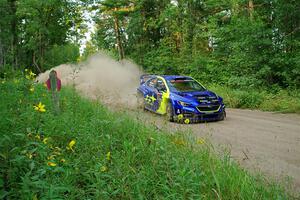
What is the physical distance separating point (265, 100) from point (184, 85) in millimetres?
5170

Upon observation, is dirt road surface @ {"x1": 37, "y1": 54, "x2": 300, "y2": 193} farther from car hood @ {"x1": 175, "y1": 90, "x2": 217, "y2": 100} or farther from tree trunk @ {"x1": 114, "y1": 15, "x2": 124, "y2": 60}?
tree trunk @ {"x1": 114, "y1": 15, "x2": 124, "y2": 60}

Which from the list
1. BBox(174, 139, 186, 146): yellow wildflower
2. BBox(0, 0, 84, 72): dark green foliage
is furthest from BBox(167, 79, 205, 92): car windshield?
BBox(0, 0, 84, 72): dark green foliage

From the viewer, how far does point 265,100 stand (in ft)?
50.3

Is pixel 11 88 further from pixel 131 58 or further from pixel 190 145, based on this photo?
pixel 131 58

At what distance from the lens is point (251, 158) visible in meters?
6.19

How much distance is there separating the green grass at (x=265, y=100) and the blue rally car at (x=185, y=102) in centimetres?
385

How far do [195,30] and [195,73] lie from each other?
176 inches

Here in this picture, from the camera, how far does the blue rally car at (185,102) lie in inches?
419

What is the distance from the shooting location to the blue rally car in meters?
10.6

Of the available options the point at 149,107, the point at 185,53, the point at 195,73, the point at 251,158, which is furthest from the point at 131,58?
the point at 251,158

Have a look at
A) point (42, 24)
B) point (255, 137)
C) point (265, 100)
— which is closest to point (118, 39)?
point (42, 24)

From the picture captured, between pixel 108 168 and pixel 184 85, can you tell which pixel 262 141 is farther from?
pixel 184 85


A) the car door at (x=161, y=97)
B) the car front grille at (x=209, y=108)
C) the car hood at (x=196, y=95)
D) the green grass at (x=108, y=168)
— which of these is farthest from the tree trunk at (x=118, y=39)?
the green grass at (x=108, y=168)

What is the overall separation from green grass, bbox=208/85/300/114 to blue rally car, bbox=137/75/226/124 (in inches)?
152
